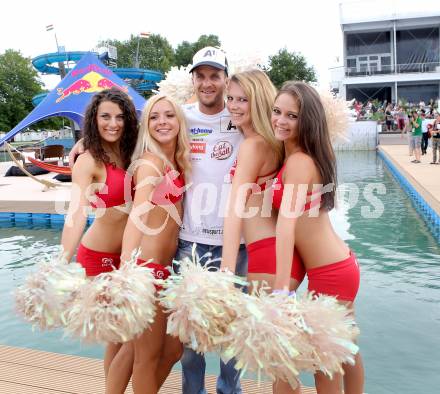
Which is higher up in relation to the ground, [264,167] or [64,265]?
[264,167]

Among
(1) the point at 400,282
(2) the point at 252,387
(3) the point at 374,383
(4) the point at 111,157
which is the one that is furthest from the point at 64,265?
(1) the point at 400,282

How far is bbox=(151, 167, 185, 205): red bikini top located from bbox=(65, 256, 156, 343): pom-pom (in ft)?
2.05

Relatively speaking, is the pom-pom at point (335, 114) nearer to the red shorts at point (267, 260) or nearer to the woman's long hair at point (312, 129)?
the woman's long hair at point (312, 129)

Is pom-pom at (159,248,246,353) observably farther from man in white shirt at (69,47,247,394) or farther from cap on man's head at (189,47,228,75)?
cap on man's head at (189,47,228,75)

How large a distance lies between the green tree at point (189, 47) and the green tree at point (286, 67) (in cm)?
1281

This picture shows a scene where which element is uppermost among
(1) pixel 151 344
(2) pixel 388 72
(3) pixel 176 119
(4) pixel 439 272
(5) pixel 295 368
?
(2) pixel 388 72

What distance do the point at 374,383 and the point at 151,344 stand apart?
7.12 ft

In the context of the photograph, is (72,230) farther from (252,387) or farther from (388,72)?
(388,72)

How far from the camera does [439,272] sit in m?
6.37

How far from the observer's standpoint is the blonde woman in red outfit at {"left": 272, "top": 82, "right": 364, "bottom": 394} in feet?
7.14

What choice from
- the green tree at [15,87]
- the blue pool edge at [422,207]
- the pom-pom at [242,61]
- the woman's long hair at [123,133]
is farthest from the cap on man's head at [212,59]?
the green tree at [15,87]

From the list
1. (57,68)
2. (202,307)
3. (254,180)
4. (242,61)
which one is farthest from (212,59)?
(57,68)

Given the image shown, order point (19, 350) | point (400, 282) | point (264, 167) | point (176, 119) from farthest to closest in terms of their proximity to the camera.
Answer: point (400, 282)
point (19, 350)
point (176, 119)
point (264, 167)

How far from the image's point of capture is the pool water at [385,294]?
402 cm
